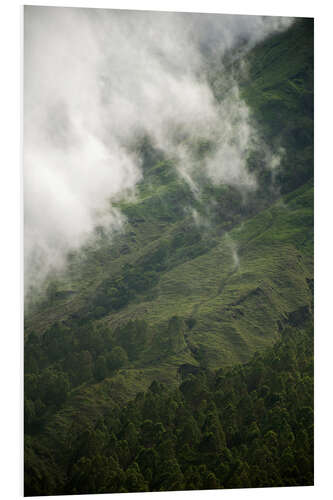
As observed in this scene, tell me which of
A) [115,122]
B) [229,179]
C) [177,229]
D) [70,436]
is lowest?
[70,436]

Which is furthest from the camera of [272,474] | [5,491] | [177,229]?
[177,229]

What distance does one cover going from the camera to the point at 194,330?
6625 mm

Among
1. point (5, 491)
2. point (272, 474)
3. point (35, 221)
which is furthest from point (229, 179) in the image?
point (5, 491)

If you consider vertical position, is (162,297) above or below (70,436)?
above

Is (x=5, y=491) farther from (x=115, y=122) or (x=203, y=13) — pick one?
(x=203, y=13)

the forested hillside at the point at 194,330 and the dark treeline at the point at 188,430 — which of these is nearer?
the dark treeline at the point at 188,430

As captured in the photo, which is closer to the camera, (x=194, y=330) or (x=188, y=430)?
(x=188, y=430)

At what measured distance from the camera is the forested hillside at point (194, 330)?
20.0 ft

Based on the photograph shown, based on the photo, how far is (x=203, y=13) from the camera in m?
6.51

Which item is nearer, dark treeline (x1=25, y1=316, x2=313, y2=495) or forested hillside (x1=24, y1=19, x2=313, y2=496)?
dark treeline (x1=25, y1=316, x2=313, y2=495)

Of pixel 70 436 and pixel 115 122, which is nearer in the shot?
pixel 70 436

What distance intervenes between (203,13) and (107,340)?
3.60 m

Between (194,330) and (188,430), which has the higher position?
(194,330)

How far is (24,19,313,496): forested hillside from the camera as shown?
609cm
